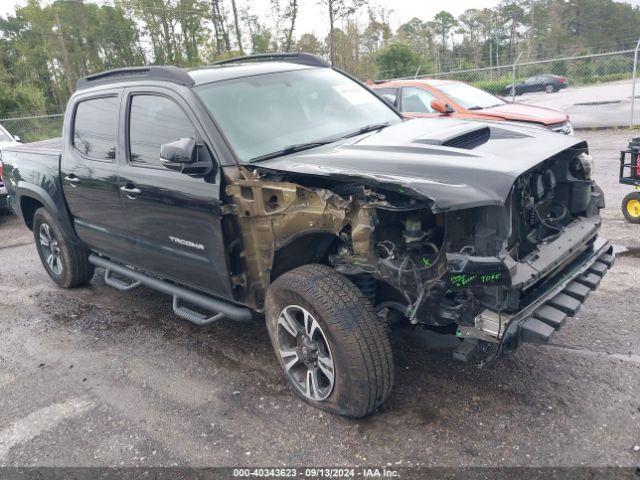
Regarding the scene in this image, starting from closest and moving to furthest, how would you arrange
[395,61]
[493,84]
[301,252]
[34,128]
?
1. [301,252]
2. [34,128]
3. [493,84]
4. [395,61]

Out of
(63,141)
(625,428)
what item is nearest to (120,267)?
(63,141)

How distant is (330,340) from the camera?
3162 millimetres

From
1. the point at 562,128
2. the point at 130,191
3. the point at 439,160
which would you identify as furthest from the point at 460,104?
the point at 439,160

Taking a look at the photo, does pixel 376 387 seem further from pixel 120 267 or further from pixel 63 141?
pixel 63 141

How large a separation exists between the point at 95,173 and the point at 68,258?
146cm

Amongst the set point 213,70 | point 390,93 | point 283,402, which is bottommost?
point 283,402

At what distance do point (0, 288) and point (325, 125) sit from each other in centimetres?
443

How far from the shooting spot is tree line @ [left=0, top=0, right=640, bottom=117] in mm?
26250

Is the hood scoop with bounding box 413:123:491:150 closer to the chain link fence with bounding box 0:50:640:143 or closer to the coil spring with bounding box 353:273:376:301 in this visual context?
the coil spring with bounding box 353:273:376:301

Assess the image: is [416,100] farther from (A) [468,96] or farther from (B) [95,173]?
(B) [95,173]

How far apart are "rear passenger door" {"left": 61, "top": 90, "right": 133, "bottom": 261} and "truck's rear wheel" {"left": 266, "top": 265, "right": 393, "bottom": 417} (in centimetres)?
185

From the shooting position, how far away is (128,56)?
32562 millimetres

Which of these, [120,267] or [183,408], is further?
[120,267]

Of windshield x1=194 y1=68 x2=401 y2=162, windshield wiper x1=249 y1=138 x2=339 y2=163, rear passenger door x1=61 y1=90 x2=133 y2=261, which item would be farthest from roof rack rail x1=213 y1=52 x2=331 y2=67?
windshield wiper x1=249 y1=138 x2=339 y2=163
